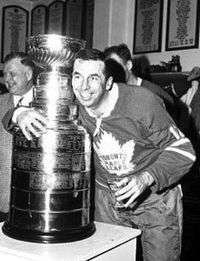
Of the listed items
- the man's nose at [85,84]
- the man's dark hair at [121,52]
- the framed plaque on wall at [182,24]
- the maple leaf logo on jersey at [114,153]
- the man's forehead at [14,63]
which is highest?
the framed plaque on wall at [182,24]

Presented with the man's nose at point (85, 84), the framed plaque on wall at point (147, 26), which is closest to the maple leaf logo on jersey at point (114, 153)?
the man's nose at point (85, 84)

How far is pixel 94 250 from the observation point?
1.29 meters

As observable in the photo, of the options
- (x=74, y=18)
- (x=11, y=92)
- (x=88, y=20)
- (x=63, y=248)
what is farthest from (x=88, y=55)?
(x=74, y=18)

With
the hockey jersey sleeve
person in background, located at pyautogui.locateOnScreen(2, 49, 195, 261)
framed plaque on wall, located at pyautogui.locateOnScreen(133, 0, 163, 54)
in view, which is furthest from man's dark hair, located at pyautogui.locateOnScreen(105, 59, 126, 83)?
the hockey jersey sleeve

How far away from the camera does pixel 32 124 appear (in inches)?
53.6

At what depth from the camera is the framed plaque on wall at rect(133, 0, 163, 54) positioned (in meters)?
4.78

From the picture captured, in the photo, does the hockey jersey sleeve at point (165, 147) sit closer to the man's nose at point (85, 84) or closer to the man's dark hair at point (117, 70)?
the man's nose at point (85, 84)

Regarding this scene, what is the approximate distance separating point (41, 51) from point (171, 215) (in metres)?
1.01

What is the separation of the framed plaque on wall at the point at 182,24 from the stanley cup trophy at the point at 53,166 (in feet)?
10.6

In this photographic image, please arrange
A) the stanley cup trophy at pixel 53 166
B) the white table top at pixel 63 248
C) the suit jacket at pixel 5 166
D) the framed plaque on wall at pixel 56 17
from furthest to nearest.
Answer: the framed plaque on wall at pixel 56 17, the suit jacket at pixel 5 166, the stanley cup trophy at pixel 53 166, the white table top at pixel 63 248

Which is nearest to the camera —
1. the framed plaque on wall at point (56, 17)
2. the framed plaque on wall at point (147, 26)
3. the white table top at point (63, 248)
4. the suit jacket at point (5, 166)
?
the white table top at point (63, 248)

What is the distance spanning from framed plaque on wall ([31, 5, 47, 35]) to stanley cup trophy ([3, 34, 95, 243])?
214 inches

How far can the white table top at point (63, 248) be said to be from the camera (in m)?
1.24

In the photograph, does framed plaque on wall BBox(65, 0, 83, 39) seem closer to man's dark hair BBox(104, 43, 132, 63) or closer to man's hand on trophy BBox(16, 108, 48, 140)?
man's dark hair BBox(104, 43, 132, 63)
